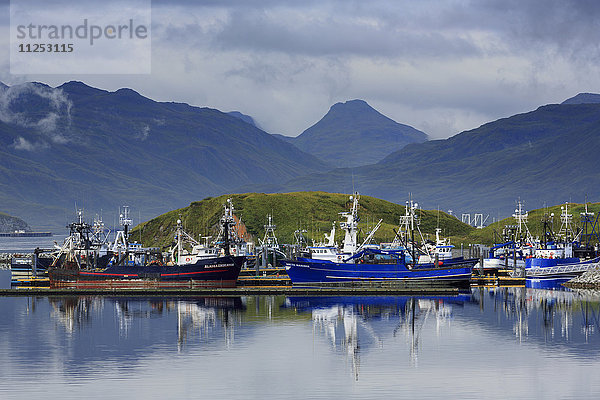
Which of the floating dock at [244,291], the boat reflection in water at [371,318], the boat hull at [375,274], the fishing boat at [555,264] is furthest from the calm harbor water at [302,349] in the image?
the fishing boat at [555,264]

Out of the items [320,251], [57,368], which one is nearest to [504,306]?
[320,251]

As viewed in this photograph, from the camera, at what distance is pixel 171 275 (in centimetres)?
12925

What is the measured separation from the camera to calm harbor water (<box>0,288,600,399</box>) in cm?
5931

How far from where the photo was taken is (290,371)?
6531 cm

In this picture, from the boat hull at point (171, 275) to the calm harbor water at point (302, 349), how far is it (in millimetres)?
12510

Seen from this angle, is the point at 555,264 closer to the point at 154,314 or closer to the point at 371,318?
the point at 371,318

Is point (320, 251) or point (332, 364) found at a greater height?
point (320, 251)

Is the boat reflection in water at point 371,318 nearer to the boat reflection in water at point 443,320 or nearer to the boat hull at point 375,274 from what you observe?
the boat reflection in water at point 443,320

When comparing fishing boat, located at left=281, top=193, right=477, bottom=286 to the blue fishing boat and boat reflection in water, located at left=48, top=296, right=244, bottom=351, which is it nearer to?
the blue fishing boat

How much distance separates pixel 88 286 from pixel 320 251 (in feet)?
106

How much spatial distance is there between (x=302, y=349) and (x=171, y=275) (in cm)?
5675

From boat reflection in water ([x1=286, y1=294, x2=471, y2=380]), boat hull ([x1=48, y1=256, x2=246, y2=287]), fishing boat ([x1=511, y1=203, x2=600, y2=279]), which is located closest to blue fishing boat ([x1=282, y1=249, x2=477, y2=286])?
boat reflection in water ([x1=286, y1=294, x2=471, y2=380])

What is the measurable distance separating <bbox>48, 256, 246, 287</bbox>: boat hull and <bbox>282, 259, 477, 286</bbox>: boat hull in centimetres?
924

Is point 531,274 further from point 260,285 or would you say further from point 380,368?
point 380,368
